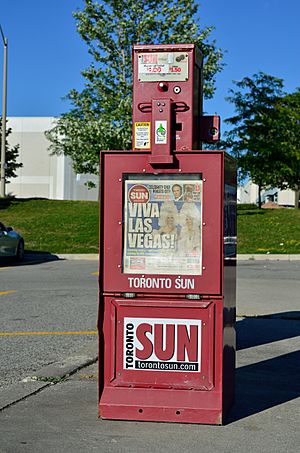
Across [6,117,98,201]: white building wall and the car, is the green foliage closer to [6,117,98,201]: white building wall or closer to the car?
the car

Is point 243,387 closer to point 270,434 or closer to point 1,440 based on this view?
point 270,434

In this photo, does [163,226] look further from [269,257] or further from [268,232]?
[268,232]

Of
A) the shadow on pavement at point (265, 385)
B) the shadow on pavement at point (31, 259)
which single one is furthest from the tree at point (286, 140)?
the shadow on pavement at point (265, 385)

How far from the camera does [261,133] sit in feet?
128

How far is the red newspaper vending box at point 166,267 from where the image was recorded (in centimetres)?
548

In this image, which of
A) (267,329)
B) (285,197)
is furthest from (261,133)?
(285,197)

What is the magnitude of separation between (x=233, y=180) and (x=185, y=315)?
117 centimetres

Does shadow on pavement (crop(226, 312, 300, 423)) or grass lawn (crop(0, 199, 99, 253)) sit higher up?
grass lawn (crop(0, 199, 99, 253))

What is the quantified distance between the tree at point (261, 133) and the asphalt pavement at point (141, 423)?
29.6 meters

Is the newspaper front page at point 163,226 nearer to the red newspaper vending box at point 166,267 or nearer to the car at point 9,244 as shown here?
the red newspaper vending box at point 166,267

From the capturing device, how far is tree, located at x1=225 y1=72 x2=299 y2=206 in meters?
38.0

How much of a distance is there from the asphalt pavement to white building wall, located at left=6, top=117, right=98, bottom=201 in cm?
7409

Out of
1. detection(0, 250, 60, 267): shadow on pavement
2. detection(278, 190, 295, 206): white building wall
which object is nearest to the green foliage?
detection(0, 250, 60, 267): shadow on pavement

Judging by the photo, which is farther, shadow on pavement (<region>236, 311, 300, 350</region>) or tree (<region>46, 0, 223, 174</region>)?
tree (<region>46, 0, 223, 174</region>)
